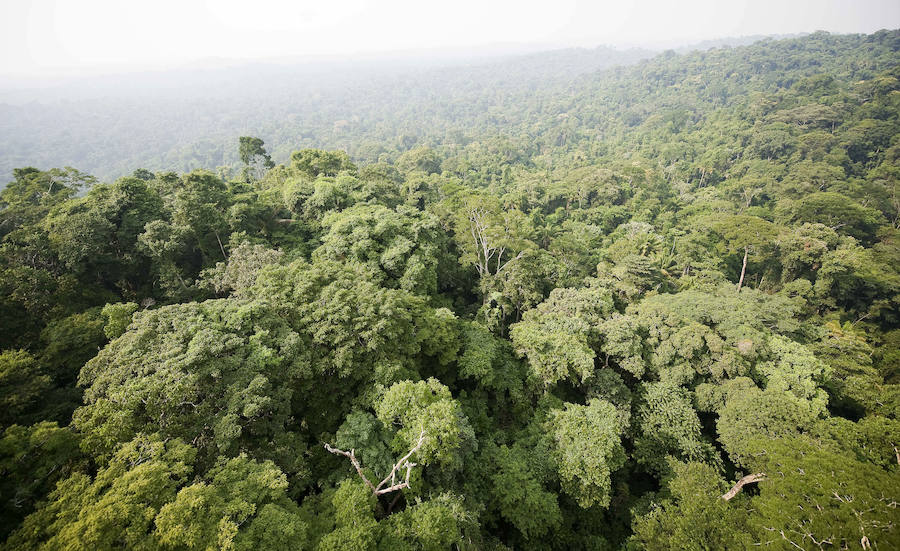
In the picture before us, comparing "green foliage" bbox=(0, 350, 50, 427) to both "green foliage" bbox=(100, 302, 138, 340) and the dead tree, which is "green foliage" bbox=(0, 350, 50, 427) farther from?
the dead tree

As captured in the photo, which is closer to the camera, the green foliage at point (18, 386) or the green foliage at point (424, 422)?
the green foliage at point (18, 386)

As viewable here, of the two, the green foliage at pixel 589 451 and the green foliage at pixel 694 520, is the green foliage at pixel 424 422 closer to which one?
the green foliage at pixel 589 451

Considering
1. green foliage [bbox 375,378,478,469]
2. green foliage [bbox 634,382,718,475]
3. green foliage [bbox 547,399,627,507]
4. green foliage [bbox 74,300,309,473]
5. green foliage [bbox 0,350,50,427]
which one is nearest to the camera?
green foliage [bbox 74,300,309,473]

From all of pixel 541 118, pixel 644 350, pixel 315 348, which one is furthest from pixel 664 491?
pixel 541 118

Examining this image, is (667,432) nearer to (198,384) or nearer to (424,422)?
(424,422)

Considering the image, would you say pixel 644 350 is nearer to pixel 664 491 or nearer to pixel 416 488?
pixel 664 491

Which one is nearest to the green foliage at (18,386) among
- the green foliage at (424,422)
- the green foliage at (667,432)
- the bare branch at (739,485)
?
the green foliage at (424,422)

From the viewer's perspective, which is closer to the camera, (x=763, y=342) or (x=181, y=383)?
(x=181, y=383)

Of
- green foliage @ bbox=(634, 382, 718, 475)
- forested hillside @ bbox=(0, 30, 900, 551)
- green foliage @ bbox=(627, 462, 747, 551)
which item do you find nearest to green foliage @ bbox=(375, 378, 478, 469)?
forested hillside @ bbox=(0, 30, 900, 551)

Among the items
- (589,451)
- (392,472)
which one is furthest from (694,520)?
(392,472)
